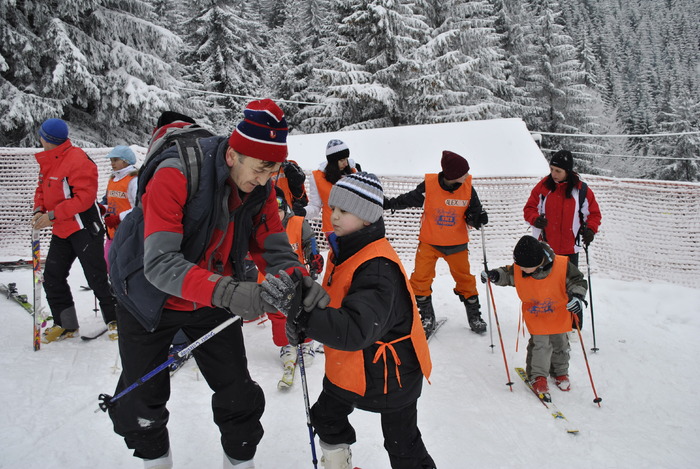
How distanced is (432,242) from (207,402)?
2.79 m

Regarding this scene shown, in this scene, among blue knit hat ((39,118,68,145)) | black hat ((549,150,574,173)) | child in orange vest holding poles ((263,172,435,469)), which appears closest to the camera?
child in orange vest holding poles ((263,172,435,469))

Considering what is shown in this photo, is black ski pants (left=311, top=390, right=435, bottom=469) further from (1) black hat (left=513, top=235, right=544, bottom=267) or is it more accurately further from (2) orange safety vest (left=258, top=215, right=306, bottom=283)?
(2) orange safety vest (left=258, top=215, right=306, bottom=283)

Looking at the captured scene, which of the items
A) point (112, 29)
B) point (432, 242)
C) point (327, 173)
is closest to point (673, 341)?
point (432, 242)

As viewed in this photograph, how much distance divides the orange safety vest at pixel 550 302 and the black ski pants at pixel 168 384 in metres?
2.54

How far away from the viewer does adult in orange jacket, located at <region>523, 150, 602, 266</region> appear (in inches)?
195

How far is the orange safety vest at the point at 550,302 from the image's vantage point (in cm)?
390

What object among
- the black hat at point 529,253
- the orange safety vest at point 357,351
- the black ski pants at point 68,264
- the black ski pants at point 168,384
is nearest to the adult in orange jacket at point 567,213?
the black hat at point 529,253

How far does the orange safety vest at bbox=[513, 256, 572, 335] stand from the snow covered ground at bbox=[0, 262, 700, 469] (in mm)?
617

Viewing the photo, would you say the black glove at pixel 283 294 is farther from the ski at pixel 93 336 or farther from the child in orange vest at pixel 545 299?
the ski at pixel 93 336

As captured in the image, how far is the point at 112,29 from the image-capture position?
1355 cm

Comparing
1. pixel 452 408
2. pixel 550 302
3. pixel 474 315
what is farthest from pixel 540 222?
pixel 452 408

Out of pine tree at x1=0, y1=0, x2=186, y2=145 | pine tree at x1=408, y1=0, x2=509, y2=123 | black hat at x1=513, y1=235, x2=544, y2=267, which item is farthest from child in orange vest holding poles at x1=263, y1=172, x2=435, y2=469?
pine tree at x1=408, y1=0, x2=509, y2=123

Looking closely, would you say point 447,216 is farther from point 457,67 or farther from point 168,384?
point 457,67

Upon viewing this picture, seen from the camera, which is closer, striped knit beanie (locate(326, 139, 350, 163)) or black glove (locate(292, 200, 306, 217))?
striped knit beanie (locate(326, 139, 350, 163))
